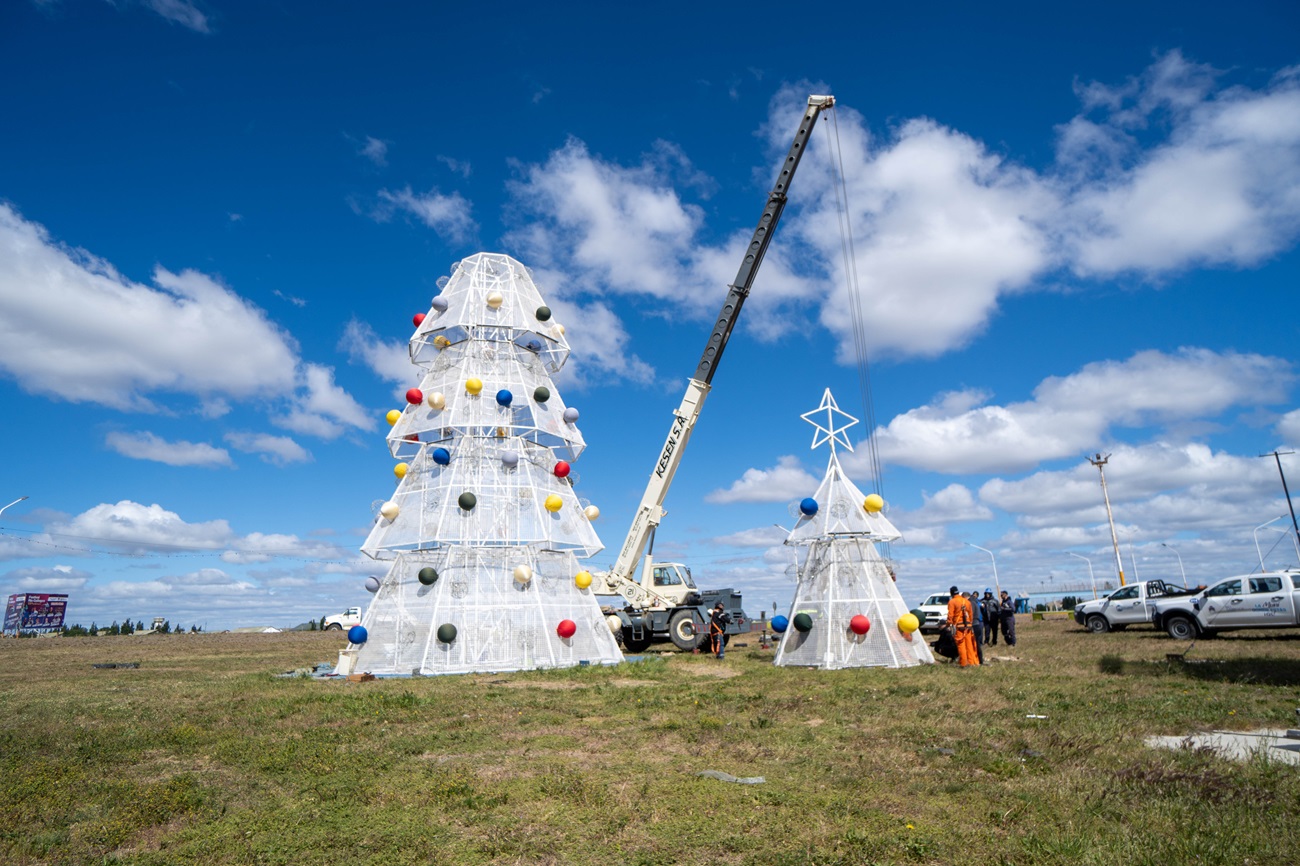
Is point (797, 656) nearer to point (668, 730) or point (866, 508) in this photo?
point (866, 508)

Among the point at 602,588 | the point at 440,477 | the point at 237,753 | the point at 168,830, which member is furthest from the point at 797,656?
the point at 168,830

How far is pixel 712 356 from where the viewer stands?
24328mm

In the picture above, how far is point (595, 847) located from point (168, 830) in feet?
13.5

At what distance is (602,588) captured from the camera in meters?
25.3

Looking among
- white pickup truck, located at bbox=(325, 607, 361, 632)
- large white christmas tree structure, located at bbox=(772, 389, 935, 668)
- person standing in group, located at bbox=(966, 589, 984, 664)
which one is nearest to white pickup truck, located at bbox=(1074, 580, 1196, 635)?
person standing in group, located at bbox=(966, 589, 984, 664)

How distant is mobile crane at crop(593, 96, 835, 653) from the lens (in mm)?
24375

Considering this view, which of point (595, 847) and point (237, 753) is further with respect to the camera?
point (237, 753)

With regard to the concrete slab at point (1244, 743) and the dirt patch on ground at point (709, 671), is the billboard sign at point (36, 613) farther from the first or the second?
the concrete slab at point (1244, 743)

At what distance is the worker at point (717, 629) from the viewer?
889 inches

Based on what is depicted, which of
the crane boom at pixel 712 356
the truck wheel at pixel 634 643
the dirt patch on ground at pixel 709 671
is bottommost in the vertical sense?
the dirt patch on ground at pixel 709 671

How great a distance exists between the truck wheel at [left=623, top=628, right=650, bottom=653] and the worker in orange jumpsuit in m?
11.0

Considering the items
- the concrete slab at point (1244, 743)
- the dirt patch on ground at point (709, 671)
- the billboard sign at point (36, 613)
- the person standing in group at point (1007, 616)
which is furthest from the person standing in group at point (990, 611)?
the billboard sign at point (36, 613)

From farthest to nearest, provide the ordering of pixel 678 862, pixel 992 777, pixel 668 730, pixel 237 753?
pixel 668 730 → pixel 237 753 → pixel 992 777 → pixel 678 862

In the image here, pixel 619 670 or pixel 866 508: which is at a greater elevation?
pixel 866 508
